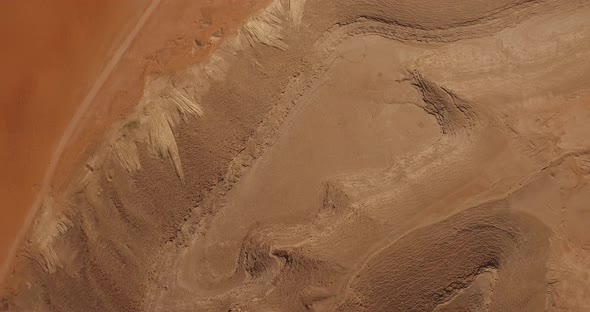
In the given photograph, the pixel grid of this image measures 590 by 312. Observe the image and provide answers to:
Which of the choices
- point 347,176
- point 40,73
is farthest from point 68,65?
point 347,176

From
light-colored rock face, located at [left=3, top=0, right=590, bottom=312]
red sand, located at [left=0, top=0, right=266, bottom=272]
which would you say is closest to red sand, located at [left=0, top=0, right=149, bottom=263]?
red sand, located at [left=0, top=0, right=266, bottom=272]

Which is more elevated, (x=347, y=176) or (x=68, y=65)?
(x=347, y=176)

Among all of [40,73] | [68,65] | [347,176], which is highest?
[347,176]

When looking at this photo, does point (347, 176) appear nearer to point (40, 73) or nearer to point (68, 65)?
point (68, 65)

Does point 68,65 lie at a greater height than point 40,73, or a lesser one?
greater

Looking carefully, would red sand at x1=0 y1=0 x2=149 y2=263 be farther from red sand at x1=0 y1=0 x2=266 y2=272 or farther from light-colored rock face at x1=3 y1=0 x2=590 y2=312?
light-colored rock face at x1=3 y1=0 x2=590 y2=312

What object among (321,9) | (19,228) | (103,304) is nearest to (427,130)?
(321,9)

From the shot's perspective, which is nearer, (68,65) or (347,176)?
(347,176)

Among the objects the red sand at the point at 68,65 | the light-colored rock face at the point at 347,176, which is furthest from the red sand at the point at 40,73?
the light-colored rock face at the point at 347,176

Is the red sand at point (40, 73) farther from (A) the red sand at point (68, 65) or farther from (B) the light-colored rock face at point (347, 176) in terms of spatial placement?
(B) the light-colored rock face at point (347, 176)

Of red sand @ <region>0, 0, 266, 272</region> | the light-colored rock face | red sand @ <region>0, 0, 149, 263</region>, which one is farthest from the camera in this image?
red sand @ <region>0, 0, 149, 263</region>

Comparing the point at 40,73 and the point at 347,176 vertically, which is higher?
the point at 347,176
